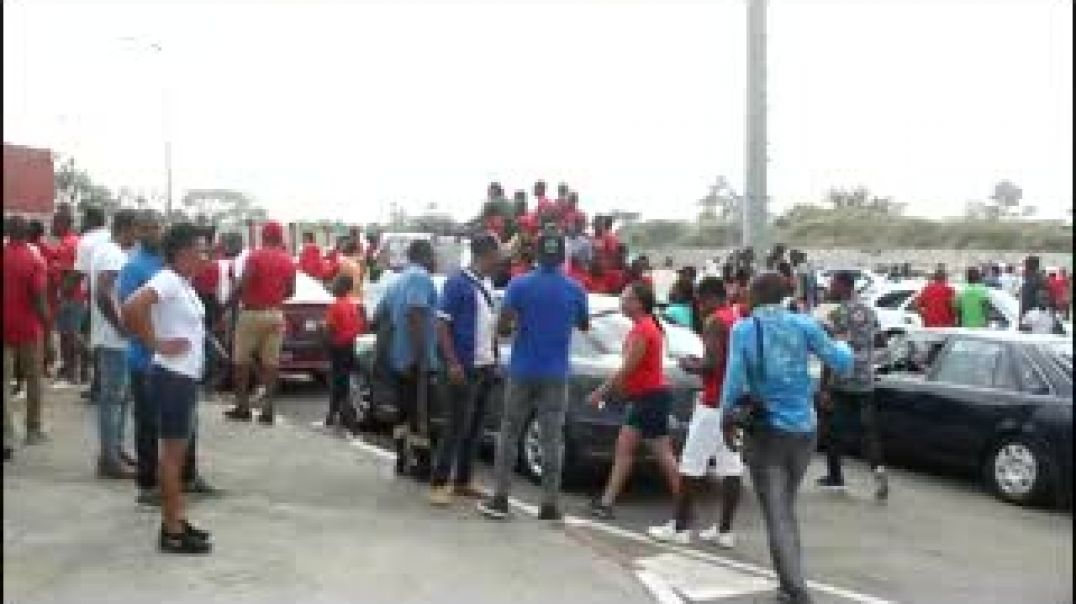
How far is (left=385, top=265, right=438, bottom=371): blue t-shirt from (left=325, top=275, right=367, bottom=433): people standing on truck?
2.48 meters

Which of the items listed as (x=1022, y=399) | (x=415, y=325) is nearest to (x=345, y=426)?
(x=415, y=325)

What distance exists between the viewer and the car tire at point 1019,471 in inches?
417

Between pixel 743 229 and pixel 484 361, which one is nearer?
pixel 484 361

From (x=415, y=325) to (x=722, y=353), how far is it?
2.11 m

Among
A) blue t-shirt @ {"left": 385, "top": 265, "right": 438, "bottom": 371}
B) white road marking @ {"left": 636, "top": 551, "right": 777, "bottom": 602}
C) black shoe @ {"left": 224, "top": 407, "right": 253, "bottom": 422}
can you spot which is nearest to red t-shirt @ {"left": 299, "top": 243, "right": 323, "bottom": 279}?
black shoe @ {"left": 224, "top": 407, "right": 253, "bottom": 422}

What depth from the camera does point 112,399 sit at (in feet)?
30.4

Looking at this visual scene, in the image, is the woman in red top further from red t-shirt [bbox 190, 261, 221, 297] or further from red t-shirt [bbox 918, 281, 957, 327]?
red t-shirt [bbox 918, 281, 957, 327]

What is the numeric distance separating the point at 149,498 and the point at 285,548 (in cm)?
128

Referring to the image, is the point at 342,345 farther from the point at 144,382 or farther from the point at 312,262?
the point at 312,262

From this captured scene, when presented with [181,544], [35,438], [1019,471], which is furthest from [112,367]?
[1019,471]

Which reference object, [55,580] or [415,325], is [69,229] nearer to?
[415,325]

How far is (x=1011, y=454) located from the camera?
428 inches

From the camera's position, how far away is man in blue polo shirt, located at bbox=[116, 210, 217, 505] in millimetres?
8508

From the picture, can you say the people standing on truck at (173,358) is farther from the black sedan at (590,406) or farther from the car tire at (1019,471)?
the car tire at (1019,471)
